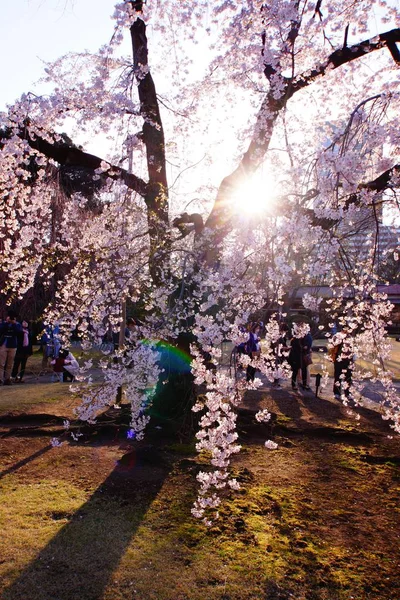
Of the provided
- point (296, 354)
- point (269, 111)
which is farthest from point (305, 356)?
point (269, 111)

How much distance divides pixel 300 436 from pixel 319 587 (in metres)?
3.89

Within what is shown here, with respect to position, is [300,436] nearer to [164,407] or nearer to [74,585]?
[164,407]

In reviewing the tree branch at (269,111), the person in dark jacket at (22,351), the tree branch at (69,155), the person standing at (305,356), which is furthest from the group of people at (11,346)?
the person standing at (305,356)

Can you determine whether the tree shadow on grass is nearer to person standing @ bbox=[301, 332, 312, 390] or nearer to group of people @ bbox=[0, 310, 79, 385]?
group of people @ bbox=[0, 310, 79, 385]

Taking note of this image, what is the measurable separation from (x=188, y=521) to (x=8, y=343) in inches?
312

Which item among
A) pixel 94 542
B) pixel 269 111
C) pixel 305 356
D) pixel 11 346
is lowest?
pixel 94 542

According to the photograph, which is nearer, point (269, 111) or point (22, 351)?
point (269, 111)

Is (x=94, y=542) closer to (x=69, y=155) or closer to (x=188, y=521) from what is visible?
(x=188, y=521)

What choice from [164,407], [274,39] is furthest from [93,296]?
[274,39]

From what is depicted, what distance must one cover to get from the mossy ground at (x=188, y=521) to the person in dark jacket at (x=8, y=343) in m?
4.01

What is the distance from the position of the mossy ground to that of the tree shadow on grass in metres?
0.01

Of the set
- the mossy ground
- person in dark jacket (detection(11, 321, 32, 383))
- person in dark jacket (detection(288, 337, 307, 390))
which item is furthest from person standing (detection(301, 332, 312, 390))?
person in dark jacket (detection(11, 321, 32, 383))

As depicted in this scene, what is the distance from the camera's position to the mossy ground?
10.6 feet

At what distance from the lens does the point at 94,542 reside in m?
3.77
